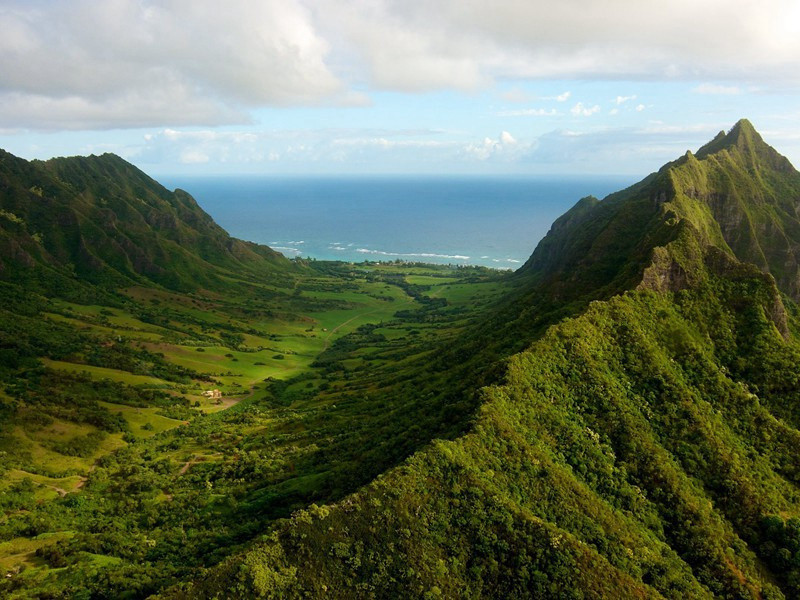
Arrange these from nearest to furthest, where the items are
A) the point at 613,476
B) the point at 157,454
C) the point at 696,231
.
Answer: the point at 613,476
the point at 696,231
the point at 157,454

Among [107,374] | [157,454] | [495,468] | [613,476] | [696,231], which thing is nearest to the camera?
[495,468]

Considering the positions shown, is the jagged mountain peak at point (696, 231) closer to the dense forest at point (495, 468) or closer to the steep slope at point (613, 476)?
the dense forest at point (495, 468)

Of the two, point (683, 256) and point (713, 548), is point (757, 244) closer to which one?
point (683, 256)

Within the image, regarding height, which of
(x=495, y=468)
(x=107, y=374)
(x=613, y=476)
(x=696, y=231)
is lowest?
(x=107, y=374)

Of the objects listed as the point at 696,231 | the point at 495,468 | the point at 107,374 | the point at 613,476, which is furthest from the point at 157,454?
the point at 696,231

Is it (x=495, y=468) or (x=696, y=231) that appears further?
(x=696, y=231)

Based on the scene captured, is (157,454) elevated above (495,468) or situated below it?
below

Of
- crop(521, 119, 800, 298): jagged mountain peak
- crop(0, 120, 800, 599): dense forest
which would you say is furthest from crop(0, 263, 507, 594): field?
crop(521, 119, 800, 298): jagged mountain peak

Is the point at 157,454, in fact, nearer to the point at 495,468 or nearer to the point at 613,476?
the point at 495,468

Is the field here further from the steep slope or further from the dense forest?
the steep slope
